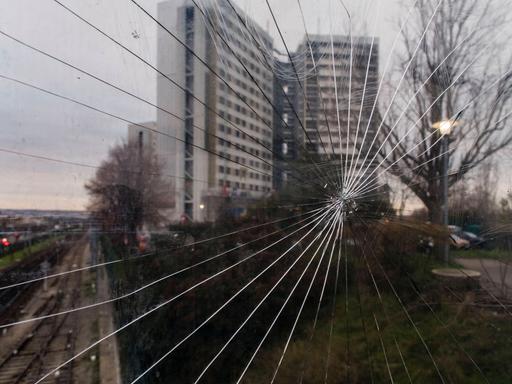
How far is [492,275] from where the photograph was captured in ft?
4.72

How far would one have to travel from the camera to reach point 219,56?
1159mm

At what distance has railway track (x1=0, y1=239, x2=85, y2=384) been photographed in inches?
33.7

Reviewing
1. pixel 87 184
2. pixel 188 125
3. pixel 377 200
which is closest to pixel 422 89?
pixel 377 200

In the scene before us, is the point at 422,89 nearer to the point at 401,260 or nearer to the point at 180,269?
the point at 401,260

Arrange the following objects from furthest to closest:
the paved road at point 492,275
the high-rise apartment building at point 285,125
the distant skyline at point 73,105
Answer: the paved road at point 492,275, the high-rise apartment building at point 285,125, the distant skyline at point 73,105

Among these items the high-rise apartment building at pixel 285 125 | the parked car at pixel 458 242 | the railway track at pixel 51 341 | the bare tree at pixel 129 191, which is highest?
the high-rise apartment building at pixel 285 125

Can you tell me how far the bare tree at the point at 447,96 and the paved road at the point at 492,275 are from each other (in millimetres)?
228

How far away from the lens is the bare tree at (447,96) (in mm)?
1446

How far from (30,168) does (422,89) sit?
150 centimetres

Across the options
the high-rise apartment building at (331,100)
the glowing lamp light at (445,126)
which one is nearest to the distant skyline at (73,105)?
the high-rise apartment building at (331,100)

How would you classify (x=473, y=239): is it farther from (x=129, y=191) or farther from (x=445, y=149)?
(x=129, y=191)

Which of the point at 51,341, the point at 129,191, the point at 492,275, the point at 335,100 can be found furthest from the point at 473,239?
the point at 51,341

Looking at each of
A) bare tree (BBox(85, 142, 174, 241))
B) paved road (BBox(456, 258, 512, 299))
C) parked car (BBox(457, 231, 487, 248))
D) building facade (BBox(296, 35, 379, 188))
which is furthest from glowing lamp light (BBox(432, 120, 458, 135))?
bare tree (BBox(85, 142, 174, 241))

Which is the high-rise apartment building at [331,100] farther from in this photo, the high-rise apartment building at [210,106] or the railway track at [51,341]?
the railway track at [51,341]
